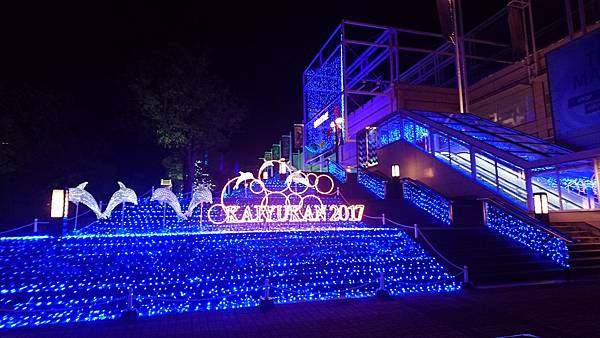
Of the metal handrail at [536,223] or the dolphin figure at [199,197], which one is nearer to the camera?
the metal handrail at [536,223]

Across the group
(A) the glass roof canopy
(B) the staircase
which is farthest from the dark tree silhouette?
(B) the staircase

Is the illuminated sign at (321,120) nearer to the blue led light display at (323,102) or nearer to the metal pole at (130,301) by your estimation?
the blue led light display at (323,102)

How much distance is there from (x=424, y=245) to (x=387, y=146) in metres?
12.1

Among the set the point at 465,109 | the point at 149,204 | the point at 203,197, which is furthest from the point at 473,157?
the point at 149,204

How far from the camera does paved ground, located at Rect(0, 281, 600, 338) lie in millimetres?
5668

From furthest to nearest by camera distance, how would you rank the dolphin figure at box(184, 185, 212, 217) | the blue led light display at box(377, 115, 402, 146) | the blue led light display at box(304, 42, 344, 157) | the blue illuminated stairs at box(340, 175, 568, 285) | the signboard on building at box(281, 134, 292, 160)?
the signboard on building at box(281, 134, 292, 160)
the blue led light display at box(304, 42, 344, 157)
the blue led light display at box(377, 115, 402, 146)
the dolphin figure at box(184, 185, 212, 217)
the blue illuminated stairs at box(340, 175, 568, 285)

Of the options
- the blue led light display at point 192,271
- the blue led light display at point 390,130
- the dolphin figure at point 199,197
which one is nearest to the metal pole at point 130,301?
the blue led light display at point 192,271

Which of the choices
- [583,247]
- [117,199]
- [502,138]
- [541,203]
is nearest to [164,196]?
[117,199]

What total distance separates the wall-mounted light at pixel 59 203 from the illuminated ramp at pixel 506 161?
1456 centimetres

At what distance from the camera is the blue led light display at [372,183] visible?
53.4 ft

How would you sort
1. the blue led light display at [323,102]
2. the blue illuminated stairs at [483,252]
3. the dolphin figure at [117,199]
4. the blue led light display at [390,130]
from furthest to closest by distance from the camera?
the blue led light display at [323,102], the blue led light display at [390,130], the dolphin figure at [117,199], the blue illuminated stairs at [483,252]

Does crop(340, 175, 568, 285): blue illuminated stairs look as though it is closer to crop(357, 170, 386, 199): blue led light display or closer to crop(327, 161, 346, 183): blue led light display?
crop(357, 170, 386, 199): blue led light display

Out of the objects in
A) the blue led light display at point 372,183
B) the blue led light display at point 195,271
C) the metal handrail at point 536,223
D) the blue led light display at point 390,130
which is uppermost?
the blue led light display at point 390,130

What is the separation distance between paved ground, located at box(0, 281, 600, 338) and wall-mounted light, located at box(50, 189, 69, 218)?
3.97m
